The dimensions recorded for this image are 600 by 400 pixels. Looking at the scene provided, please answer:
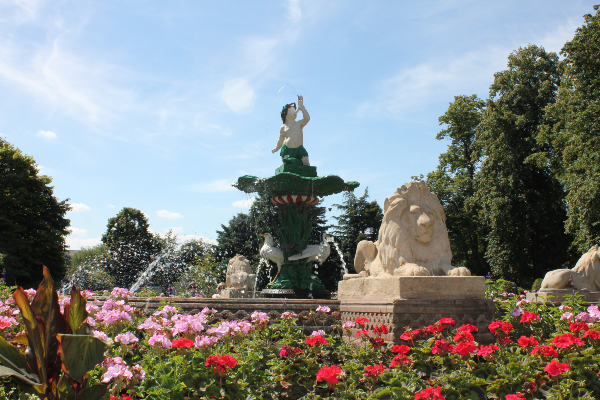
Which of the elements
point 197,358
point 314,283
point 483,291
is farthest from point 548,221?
point 197,358

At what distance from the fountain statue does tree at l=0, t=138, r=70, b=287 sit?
58.0 ft

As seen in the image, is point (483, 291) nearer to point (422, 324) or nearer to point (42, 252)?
point (422, 324)

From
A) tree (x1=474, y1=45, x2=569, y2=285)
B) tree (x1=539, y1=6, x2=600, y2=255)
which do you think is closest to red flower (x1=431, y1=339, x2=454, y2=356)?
tree (x1=539, y1=6, x2=600, y2=255)

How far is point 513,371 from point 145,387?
9.27ft

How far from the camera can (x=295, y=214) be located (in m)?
10.7

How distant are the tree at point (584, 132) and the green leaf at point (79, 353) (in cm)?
1677

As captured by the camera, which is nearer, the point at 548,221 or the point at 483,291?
the point at 483,291

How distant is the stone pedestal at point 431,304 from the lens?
5.36 metres

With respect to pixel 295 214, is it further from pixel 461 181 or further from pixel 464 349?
pixel 461 181

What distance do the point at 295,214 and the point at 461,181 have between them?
17.5 meters

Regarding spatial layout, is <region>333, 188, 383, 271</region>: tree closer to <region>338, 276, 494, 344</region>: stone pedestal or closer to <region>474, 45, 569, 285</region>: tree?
<region>474, 45, 569, 285</region>: tree

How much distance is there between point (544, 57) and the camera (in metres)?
22.9

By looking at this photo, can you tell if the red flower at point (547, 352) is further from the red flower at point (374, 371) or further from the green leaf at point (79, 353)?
the green leaf at point (79, 353)

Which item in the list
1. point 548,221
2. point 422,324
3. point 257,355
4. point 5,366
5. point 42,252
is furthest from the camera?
point 42,252
